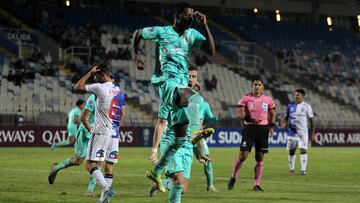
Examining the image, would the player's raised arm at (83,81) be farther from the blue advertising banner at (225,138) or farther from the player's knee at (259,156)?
the blue advertising banner at (225,138)

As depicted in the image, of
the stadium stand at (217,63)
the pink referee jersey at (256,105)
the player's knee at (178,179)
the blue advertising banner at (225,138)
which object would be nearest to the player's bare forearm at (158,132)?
the player's knee at (178,179)

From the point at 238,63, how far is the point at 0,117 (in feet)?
76.7

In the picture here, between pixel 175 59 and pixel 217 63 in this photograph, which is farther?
pixel 217 63

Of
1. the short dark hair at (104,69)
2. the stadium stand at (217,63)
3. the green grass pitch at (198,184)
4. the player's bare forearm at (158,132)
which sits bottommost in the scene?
the green grass pitch at (198,184)

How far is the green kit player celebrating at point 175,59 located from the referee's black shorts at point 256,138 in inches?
274

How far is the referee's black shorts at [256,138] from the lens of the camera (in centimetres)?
1866

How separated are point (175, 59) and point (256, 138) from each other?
7.44 m

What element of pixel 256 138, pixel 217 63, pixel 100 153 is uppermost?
pixel 217 63

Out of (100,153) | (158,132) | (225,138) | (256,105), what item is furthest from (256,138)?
(225,138)

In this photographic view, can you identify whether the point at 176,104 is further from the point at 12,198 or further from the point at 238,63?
the point at 238,63

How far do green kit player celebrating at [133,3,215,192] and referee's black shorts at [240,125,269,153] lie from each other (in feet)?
22.9

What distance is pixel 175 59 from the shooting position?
11.7m

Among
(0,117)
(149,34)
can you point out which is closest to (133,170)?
(149,34)

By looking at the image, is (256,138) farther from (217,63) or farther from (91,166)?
(217,63)
